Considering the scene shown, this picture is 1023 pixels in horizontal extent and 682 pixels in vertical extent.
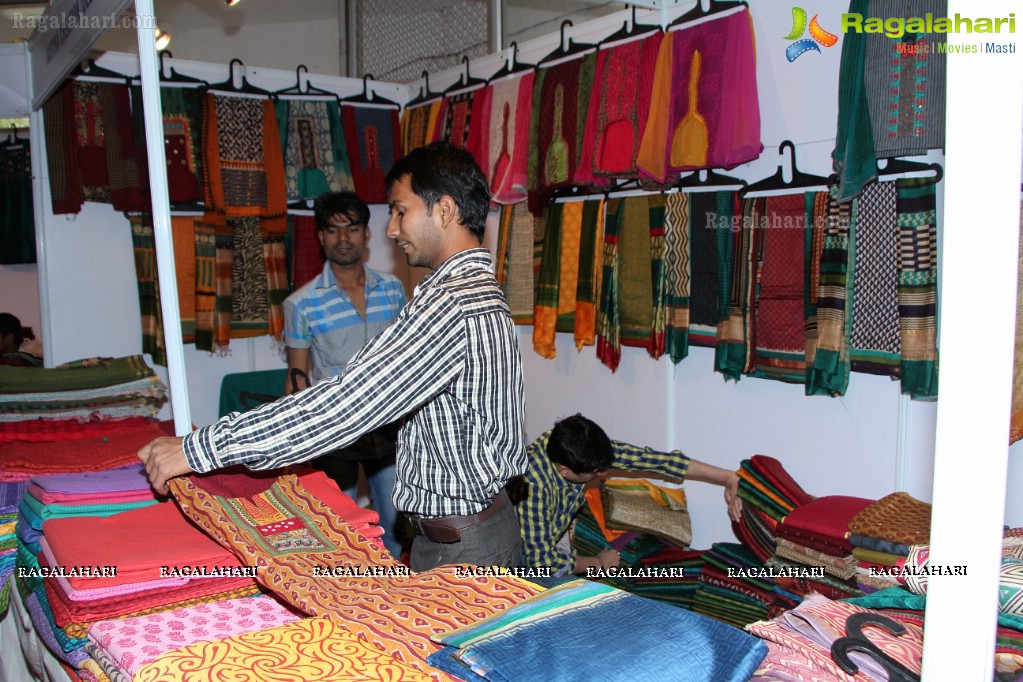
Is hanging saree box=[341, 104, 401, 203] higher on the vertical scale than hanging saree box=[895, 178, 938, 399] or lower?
higher

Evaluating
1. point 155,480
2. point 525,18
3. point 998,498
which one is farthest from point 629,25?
point 998,498

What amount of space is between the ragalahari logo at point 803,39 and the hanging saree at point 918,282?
694 millimetres

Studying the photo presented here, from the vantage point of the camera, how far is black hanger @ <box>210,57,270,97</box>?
16.3ft

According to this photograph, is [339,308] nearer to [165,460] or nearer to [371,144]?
[371,144]

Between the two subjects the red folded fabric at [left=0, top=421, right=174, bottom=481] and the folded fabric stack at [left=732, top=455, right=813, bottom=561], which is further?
the folded fabric stack at [left=732, top=455, right=813, bottom=561]

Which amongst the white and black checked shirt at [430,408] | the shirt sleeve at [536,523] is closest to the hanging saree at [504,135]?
the shirt sleeve at [536,523]

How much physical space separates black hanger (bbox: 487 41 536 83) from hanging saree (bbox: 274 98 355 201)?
1171 millimetres

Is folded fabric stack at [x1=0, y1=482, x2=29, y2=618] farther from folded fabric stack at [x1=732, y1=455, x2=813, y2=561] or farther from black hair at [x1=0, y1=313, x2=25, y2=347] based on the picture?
folded fabric stack at [x1=732, y1=455, x2=813, y2=561]

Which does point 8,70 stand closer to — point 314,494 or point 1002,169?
point 314,494

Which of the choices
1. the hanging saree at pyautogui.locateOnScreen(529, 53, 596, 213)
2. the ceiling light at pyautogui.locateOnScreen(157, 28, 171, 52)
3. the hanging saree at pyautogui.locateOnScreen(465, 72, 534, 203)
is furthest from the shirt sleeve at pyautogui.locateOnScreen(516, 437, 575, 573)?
the ceiling light at pyautogui.locateOnScreen(157, 28, 171, 52)

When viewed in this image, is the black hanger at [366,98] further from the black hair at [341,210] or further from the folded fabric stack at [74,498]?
the folded fabric stack at [74,498]

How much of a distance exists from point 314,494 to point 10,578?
0.88 m

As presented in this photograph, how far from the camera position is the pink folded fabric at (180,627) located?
133 cm

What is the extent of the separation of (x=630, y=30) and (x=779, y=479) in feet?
7.33
